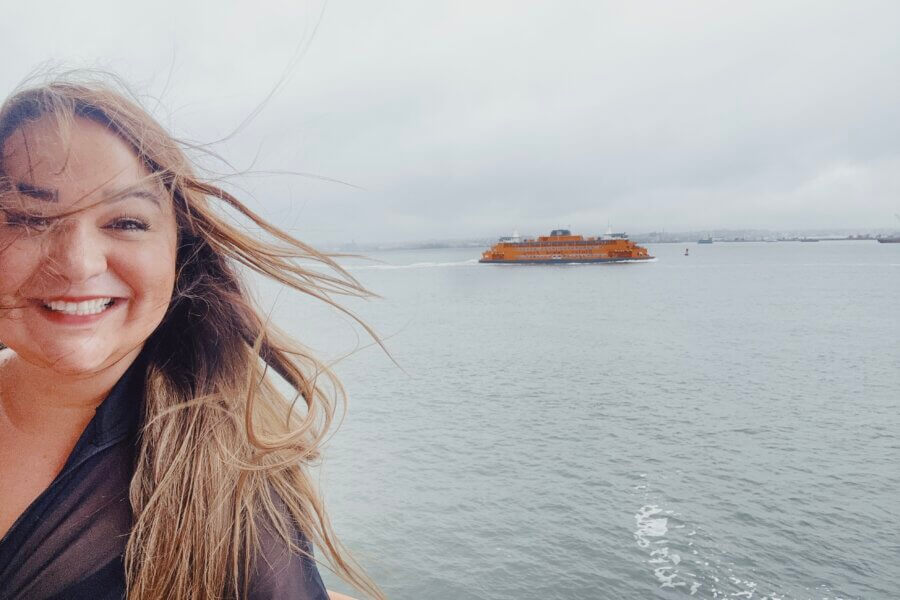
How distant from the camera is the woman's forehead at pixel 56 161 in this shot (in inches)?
41.1

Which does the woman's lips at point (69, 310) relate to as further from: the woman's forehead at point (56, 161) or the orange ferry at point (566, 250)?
the orange ferry at point (566, 250)

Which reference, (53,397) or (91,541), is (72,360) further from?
(91,541)

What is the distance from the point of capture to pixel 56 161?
1.05 m

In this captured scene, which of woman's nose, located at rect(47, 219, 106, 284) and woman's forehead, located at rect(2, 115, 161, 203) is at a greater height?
woman's forehead, located at rect(2, 115, 161, 203)

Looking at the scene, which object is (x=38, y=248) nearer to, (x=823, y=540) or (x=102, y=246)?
A: (x=102, y=246)

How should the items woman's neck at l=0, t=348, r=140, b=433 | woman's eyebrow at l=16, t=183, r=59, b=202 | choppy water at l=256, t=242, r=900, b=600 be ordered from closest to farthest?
woman's eyebrow at l=16, t=183, r=59, b=202, woman's neck at l=0, t=348, r=140, b=433, choppy water at l=256, t=242, r=900, b=600

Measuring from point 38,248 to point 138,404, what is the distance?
1.35ft

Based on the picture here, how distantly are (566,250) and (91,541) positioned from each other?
3145 inches

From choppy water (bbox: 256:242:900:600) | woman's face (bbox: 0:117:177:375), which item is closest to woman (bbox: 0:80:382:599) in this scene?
woman's face (bbox: 0:117:177:375)

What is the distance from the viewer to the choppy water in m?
8.09

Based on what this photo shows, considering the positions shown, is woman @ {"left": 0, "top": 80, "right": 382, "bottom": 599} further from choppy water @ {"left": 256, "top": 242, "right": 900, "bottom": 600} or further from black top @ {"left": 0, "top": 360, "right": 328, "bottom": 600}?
choppy water @ {"left": 256, "top": 242, "right": 900, "bottom": 600}

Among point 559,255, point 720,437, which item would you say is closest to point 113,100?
point 720,437

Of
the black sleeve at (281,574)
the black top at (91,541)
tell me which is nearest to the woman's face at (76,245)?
the black top at (91,541)

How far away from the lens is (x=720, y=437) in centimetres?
1362
